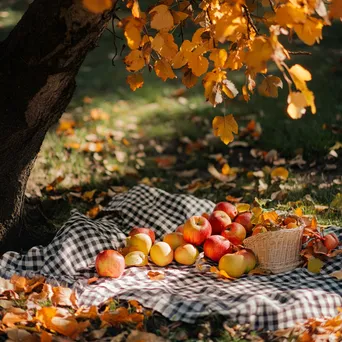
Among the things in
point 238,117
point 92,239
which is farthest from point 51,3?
point 238,117

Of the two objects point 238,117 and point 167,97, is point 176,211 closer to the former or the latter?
point 238,117

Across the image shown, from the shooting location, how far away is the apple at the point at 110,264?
10.9ft

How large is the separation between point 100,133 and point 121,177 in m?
0.98

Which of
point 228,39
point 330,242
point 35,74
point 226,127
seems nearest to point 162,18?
point 228,39

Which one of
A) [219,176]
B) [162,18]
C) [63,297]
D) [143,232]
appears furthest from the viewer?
[219,176]

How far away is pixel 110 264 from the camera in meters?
3.32

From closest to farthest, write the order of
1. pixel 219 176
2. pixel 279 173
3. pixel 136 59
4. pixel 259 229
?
pixel 136 59, pixel 259 229, pixel 279 173, pixel 219 176

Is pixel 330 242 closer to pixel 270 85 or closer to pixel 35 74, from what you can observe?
pixel 270 85

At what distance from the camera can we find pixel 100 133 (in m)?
6.03

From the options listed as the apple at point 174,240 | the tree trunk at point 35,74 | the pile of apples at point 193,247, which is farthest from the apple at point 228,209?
the tree trunk at point 35,74

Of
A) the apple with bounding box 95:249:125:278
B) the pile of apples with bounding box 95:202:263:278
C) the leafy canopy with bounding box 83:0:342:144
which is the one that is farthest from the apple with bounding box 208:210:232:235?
the leafy canopy with bounding box 83:0:342:144

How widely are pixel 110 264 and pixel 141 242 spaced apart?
0.98 feet

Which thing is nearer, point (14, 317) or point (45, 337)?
point (45, 337)

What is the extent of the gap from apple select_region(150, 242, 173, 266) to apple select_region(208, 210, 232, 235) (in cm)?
33
